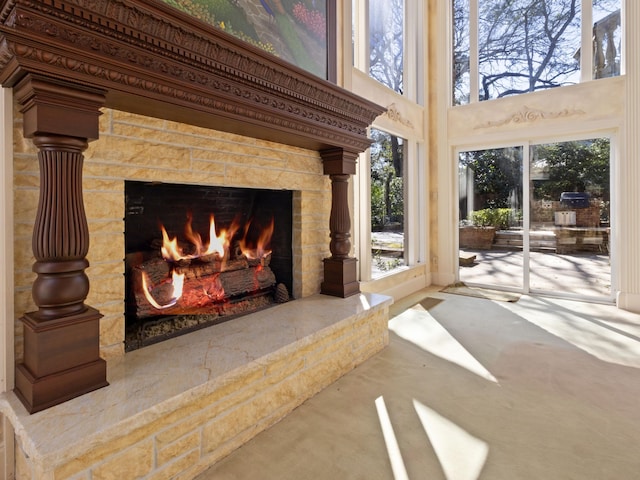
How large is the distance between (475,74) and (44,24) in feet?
15.5

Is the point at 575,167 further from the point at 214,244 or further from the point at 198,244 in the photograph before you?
the point at 198,244

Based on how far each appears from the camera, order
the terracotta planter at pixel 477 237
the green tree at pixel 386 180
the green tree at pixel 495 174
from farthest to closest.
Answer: the terracotta planter at pixel 477 237, the green tree at pixel 495 174, the green tree at pixel 386 180

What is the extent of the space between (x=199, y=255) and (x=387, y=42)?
338 cm

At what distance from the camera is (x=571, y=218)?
4062 millimetres

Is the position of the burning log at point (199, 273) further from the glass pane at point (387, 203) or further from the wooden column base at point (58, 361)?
the glass pane at point (387, 203)

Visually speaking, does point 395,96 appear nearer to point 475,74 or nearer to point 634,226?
point 475,74

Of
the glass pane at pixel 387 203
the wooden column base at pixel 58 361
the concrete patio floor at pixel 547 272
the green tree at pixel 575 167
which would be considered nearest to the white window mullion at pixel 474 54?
the green tree at pixel 575 167

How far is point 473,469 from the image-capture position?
1.39m

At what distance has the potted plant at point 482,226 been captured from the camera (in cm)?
448

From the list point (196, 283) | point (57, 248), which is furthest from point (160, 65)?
point (196, 283)

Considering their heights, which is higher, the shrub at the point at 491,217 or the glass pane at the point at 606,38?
the glass pane at the point at 606,38

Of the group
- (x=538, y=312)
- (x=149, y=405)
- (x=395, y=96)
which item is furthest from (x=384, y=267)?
(x=149, y=405)

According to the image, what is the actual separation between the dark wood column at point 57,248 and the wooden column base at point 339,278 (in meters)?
1.66

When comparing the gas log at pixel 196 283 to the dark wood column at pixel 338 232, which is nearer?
the gas log at pixel 196 283
